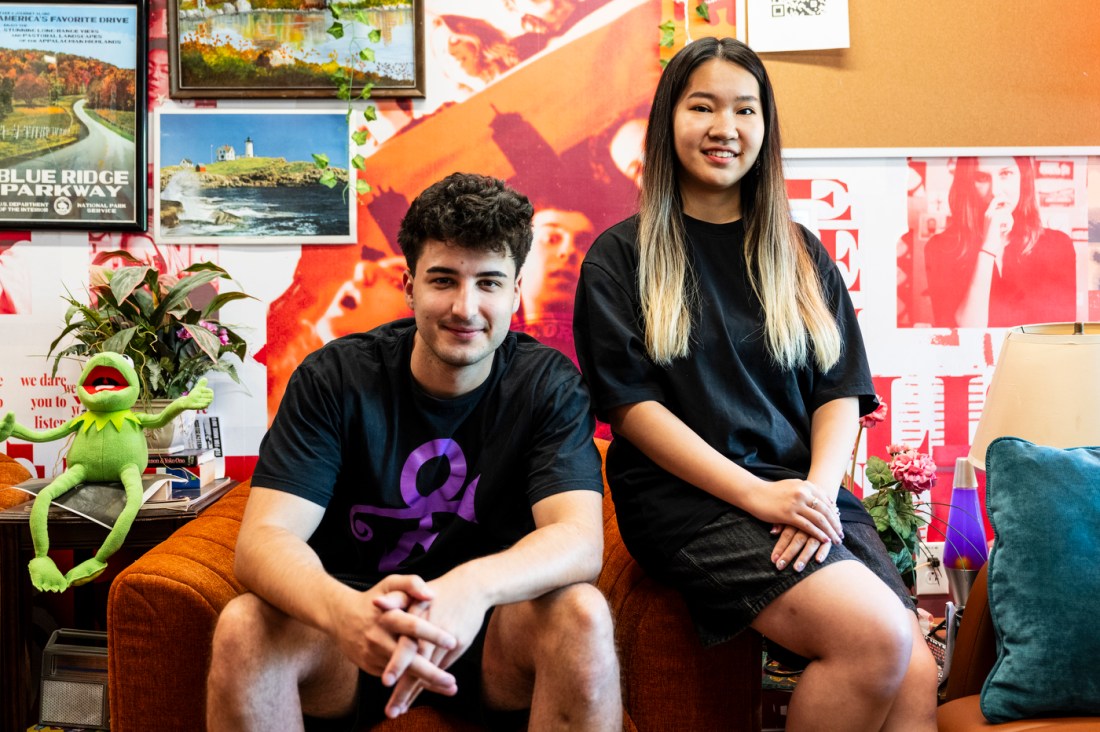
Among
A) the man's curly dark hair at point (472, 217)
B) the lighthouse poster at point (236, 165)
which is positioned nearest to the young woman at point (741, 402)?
the man's curly dark hair at point (472, 217)

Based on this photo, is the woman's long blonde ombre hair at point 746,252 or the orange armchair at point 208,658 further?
the woman's long blonde ombre hair at point 746,252

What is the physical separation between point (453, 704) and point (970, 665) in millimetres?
849

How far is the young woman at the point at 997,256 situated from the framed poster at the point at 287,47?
139cm

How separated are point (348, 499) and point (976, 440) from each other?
1.27 metres

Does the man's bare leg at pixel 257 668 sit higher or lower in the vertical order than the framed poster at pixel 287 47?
lower

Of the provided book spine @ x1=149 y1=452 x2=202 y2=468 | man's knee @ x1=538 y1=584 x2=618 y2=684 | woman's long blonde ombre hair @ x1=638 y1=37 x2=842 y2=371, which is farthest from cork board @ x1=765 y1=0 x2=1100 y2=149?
book spine @ x1=149 y1=452 x2=202 y2=468

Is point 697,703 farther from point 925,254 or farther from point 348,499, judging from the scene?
point 925,254

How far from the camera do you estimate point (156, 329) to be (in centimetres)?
199

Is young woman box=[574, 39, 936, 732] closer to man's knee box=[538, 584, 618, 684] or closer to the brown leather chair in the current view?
the brown leather chair

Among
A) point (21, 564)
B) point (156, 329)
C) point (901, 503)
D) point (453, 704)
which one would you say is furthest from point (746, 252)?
point (21, 564)

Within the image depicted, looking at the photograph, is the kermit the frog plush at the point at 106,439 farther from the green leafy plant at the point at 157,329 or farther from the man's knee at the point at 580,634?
the man's knee at the point at 580,634

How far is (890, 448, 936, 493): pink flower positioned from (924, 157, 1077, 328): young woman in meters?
0.56

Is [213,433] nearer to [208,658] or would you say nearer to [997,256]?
[208,658]

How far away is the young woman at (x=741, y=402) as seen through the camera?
1347mm
